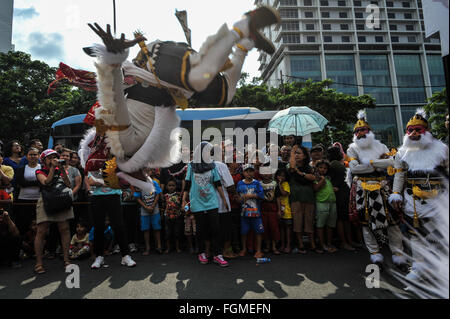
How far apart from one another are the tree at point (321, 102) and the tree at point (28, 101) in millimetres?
9240

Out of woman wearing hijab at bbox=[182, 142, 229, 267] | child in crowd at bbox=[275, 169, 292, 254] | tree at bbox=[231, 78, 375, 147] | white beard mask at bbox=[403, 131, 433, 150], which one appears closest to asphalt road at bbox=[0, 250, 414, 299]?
woman wearing hijab at bbox=[182, 142, 229, 267]

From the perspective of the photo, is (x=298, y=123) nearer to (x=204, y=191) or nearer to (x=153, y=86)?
(x=204, y=191)

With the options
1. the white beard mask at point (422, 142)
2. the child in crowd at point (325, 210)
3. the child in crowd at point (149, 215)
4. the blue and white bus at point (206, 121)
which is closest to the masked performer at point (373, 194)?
the white beard mask at point (422, 142)

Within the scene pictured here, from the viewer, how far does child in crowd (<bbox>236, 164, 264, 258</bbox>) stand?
4.89 m

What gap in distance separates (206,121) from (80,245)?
5.81 meters

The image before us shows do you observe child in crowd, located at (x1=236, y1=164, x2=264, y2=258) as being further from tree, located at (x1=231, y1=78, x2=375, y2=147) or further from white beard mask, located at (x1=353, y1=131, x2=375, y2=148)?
tree, located at (x1=231, y1=78, x2=375, y2=147)

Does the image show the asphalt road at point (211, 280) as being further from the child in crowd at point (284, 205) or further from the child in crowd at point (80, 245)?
the child in crowd at point (284, 205)

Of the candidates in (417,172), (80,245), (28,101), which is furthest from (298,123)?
(28,101)

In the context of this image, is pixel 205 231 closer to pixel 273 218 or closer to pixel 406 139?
pixel 273 218

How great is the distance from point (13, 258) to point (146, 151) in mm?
4603

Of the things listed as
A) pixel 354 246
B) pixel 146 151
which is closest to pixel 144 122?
pixel 146 151

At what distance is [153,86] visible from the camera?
1.63 metres

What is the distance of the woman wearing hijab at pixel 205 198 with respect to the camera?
4.48 meters

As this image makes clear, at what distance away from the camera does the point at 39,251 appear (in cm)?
426
